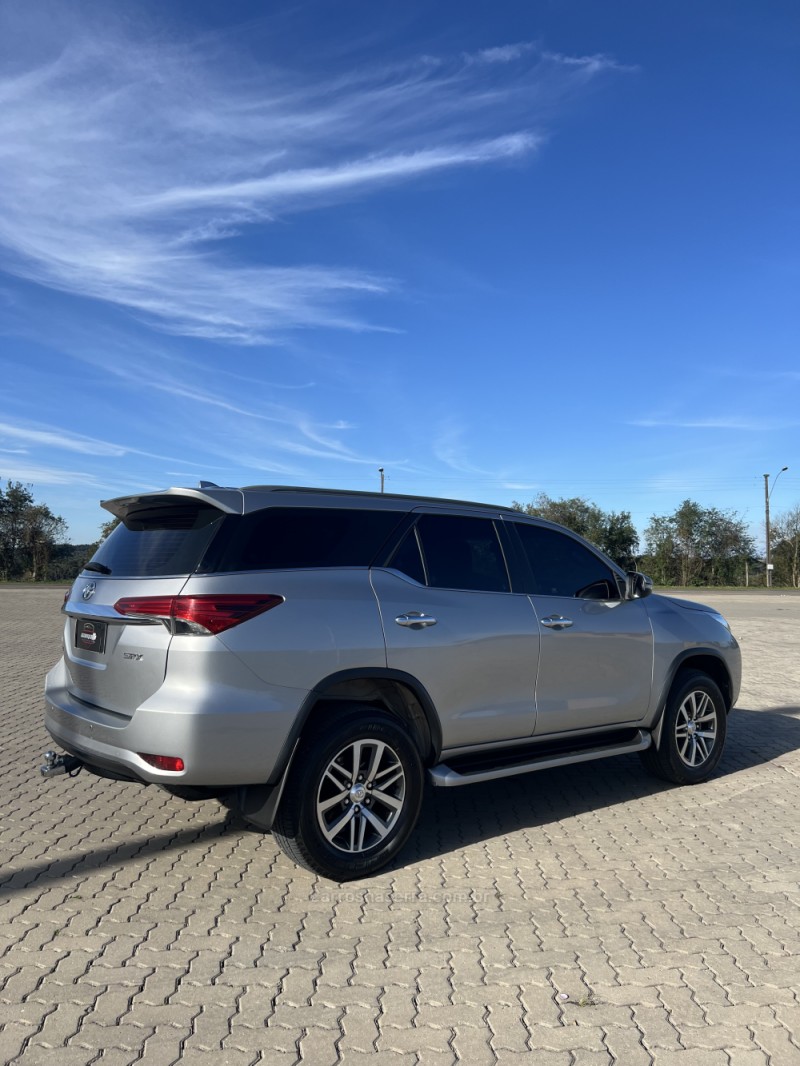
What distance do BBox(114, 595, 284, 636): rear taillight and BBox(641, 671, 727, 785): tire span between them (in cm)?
320

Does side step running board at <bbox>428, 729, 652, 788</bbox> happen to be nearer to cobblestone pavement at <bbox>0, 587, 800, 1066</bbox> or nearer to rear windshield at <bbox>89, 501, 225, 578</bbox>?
→ cobblestone pavement at <bbox>0, 587, 800, 1066</bbox>

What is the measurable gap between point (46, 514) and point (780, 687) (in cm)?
4209

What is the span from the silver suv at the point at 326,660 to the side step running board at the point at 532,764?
0.05 ft

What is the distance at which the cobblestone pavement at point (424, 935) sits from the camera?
2785 mm

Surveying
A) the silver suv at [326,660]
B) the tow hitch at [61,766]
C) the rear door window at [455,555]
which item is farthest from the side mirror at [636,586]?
the tow hitch at [61,766]

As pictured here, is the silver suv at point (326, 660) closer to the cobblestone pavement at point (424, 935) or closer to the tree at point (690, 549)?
the cobblestone pavement at point (424, 935)

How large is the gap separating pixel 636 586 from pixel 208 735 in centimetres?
315

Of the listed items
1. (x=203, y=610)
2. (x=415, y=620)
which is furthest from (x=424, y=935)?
(x=203, y=610)

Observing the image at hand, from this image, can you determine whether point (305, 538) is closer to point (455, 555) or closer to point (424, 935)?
point (455, 555)

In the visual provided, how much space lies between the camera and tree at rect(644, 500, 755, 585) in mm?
52688

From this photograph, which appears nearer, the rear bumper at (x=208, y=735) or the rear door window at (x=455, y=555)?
the rear bumper at (x=208, y=735)

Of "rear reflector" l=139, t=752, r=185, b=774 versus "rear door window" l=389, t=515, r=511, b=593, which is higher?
"rear door window" l=389, t=515, r=511, b=593

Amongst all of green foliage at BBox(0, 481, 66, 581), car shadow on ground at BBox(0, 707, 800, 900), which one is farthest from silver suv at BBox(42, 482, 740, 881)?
green foliage at BBox(0, 481, 66, 581)

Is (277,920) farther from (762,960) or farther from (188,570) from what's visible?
(762,960)
